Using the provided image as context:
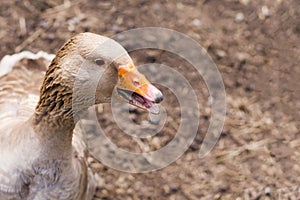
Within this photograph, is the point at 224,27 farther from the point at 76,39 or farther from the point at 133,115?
the point at 76,39

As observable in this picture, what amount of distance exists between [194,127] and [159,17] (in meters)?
0.99

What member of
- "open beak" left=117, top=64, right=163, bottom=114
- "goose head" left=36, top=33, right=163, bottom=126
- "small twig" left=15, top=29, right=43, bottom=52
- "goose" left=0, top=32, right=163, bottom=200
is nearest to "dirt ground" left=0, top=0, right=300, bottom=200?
"small twig" left=15, top=29, right=43, bottom=52

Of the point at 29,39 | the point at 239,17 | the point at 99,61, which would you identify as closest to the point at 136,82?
the point at 99,61

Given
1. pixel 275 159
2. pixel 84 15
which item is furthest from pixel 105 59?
pixel 84 15

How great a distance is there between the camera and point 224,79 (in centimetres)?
420

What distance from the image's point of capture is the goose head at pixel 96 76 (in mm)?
2340

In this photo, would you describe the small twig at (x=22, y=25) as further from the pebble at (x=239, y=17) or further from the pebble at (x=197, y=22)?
the pebble at (x=239, y=17)

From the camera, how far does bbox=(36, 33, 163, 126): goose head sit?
2340 millimetres

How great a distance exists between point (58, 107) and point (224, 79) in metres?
1.85

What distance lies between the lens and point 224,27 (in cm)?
444

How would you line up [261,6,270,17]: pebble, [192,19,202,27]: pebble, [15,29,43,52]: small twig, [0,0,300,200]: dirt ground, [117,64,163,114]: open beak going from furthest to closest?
[261,6,270,17]: pebble < [192,19,202,27]: pebble < [15,29,43,52]: small twig < [0,0,300,200]: dirt ground < [117,64,163,114]: open beak

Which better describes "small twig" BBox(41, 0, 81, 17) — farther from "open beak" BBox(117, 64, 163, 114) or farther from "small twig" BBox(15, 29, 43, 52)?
"open beak" BBox(117, 64, 163, 114)

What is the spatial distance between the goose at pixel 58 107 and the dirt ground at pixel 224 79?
0.66 meters

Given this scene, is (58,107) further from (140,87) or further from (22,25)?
(22,25)
